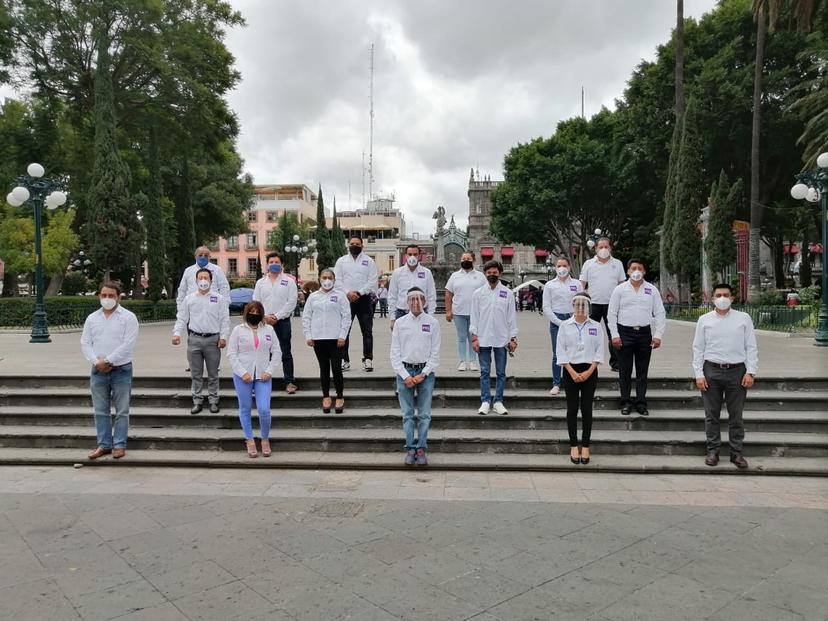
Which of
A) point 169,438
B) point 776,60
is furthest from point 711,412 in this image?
point 776,60

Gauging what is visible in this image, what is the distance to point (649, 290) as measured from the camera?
7.13 metres

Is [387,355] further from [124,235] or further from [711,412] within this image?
[124,235]

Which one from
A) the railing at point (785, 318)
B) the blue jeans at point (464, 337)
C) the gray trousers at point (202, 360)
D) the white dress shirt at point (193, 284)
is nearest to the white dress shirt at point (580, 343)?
the blue jeans at point (464, 337)

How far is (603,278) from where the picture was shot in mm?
8016

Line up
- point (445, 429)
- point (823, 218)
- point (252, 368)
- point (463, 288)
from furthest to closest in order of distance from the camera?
point (823, 218) → point (463, 288) → point (445, 429) → point (252, 368)

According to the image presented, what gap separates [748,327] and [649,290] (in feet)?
4.37

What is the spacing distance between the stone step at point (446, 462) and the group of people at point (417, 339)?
0.50 ft

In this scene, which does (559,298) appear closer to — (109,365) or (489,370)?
(489,370)

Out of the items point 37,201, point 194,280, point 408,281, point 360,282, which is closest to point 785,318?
point 408,281

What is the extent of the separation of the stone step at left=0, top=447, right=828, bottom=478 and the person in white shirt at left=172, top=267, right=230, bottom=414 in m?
0.87

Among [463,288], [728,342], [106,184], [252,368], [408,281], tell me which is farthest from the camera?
[106,184]

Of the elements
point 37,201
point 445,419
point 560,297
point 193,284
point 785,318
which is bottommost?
point 445,419

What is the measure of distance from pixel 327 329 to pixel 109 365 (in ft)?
7.87

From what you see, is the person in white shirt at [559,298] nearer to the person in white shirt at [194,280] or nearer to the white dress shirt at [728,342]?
the white dress shirt at [728,342]
